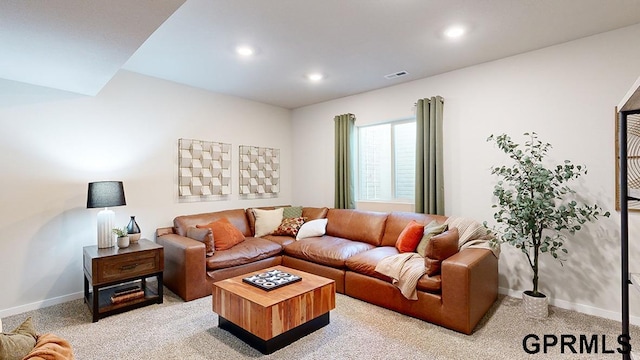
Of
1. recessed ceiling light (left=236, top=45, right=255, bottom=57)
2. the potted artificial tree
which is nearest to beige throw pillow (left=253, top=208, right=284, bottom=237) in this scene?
recessed ceiling light (left=236, top=45, right=255, bottom=57)

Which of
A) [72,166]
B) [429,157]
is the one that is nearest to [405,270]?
[429,157]

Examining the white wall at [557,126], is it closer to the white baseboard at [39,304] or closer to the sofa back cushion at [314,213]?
the sofa back cushion at [314,213]

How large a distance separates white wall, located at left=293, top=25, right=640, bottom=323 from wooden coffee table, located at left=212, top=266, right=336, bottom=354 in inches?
80.0

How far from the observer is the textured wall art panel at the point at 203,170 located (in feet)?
13.1

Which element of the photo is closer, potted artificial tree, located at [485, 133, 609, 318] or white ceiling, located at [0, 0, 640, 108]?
white ceiling, located at [0, 0, 640, 108]

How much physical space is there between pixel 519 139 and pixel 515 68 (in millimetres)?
743

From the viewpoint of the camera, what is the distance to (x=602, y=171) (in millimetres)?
2748

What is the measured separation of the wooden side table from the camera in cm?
272

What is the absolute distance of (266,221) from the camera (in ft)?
14.5

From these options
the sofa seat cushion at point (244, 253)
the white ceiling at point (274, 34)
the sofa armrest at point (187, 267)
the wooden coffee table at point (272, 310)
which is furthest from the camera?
the sofa seat cushion at point (244, 253)

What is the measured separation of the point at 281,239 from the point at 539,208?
292 centimetres

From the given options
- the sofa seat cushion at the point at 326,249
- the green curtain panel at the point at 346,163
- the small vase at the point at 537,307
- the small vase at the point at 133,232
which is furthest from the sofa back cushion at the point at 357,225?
the small vase at the point at 133,232

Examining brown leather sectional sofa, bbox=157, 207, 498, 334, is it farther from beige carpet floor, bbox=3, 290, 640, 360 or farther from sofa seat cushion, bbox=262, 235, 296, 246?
beige carpet floor, bbox=3, 290, 640, 360

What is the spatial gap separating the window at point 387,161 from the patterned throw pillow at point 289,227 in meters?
1.01
